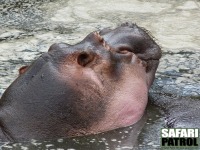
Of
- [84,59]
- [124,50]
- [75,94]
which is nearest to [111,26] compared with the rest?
[124,50]

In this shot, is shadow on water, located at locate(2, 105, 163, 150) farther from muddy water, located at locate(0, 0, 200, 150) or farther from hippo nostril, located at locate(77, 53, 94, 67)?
hippo nostril, located at locate(77, 53, 94, 67)

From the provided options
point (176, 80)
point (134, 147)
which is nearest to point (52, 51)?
point (134, 147)

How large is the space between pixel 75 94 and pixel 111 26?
2420 mm

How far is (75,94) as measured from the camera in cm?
339

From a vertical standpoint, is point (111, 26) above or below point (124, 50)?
below

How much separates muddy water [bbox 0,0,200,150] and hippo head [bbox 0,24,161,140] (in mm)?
68

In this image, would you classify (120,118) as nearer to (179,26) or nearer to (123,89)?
(123,89)

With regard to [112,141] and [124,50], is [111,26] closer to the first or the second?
[124,50]

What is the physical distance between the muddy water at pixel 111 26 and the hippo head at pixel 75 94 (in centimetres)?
7

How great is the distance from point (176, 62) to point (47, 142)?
1.65 meters

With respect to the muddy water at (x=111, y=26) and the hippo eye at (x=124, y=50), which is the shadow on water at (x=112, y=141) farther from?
the hippo eye at (x=124, y=50)

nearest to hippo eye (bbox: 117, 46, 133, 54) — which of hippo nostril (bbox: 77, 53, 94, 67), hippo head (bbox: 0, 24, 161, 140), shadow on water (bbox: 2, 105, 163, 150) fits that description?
hippo head (bbox: 0, 24, 161, 140)

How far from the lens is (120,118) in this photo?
358cm

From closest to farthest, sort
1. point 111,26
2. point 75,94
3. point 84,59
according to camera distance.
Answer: point 75,94 → point 84,59 → point 111,26
